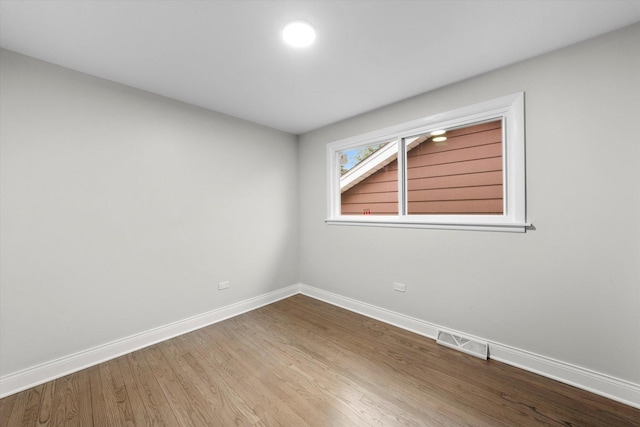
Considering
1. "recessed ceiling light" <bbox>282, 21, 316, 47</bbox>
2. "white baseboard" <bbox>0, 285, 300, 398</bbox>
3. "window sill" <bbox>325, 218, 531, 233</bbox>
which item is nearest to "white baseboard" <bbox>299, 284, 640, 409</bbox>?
"window sill" <bbox>325, 218, 531, 233</bbox>

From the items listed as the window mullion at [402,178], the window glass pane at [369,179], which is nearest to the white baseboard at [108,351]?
the window glass pane at [369,179]

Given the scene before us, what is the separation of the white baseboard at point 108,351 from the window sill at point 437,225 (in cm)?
167

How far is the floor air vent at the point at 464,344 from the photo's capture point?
6.86 feet

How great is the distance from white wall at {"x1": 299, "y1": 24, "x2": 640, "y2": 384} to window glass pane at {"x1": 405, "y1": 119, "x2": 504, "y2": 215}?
0.94ft

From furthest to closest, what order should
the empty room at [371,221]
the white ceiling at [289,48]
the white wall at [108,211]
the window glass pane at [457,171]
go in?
the window glass pane at [457,171] → the white wall at [108,211] → the empty room at [371,221] → the white ceiling at [289,48]

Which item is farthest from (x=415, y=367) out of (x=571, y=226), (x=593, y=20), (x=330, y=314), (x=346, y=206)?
(x=593, y=20)

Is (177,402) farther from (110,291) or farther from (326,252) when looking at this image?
(326,252)

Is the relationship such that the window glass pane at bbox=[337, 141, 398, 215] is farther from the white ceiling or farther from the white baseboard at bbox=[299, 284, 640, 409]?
the white baseboard at bbox=[299, 284, 640, 409]

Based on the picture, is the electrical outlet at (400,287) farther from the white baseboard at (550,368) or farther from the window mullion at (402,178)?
the window mullion at (402,178)

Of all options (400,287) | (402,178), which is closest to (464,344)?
(400,287)

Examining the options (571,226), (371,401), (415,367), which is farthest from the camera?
(415,367)

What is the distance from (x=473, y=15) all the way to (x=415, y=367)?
2510 mm

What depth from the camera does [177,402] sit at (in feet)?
5.40

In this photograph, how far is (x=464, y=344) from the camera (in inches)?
86.1
